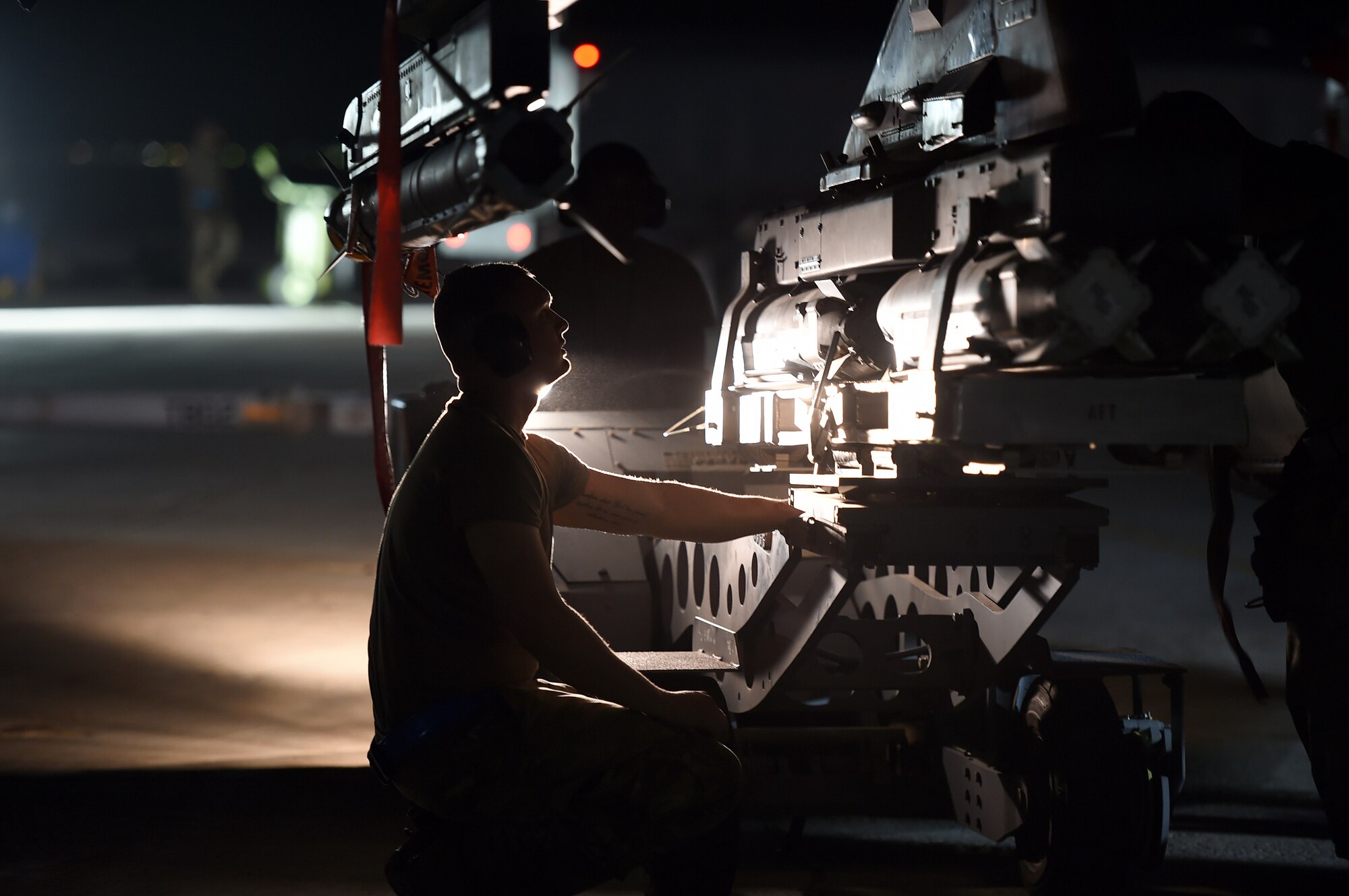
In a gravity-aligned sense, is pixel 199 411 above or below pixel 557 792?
above

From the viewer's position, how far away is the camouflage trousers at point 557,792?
2.89 meters

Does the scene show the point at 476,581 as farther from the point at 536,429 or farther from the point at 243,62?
the point at 243,62

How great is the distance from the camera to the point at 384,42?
3879 mm

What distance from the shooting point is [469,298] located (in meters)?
3.01

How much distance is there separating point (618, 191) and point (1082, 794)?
3059mm

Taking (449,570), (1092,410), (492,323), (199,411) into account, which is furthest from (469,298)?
(199,411)

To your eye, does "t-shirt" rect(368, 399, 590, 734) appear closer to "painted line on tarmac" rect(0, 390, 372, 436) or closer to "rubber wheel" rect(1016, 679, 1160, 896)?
"rubber wheel" rect(1016, 679, 1160, 896)

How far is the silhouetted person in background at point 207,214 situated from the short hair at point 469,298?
19571 millimetres

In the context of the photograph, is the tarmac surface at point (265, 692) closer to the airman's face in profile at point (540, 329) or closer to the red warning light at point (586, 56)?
the airman's face in profile at point (540, 329)

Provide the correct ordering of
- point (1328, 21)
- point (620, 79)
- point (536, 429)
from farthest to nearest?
point (620, 79) → point (1328, 21) → point (536, 429)

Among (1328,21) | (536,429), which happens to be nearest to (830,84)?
(1328,21)

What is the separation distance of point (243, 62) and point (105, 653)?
13.3m

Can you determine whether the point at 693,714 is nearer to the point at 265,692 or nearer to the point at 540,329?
the point at 540,329

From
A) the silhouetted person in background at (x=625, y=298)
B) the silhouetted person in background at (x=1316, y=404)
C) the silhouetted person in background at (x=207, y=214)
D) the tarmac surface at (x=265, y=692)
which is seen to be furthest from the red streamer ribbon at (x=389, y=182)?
the silhouetted person in background at (x=207, y=214)
